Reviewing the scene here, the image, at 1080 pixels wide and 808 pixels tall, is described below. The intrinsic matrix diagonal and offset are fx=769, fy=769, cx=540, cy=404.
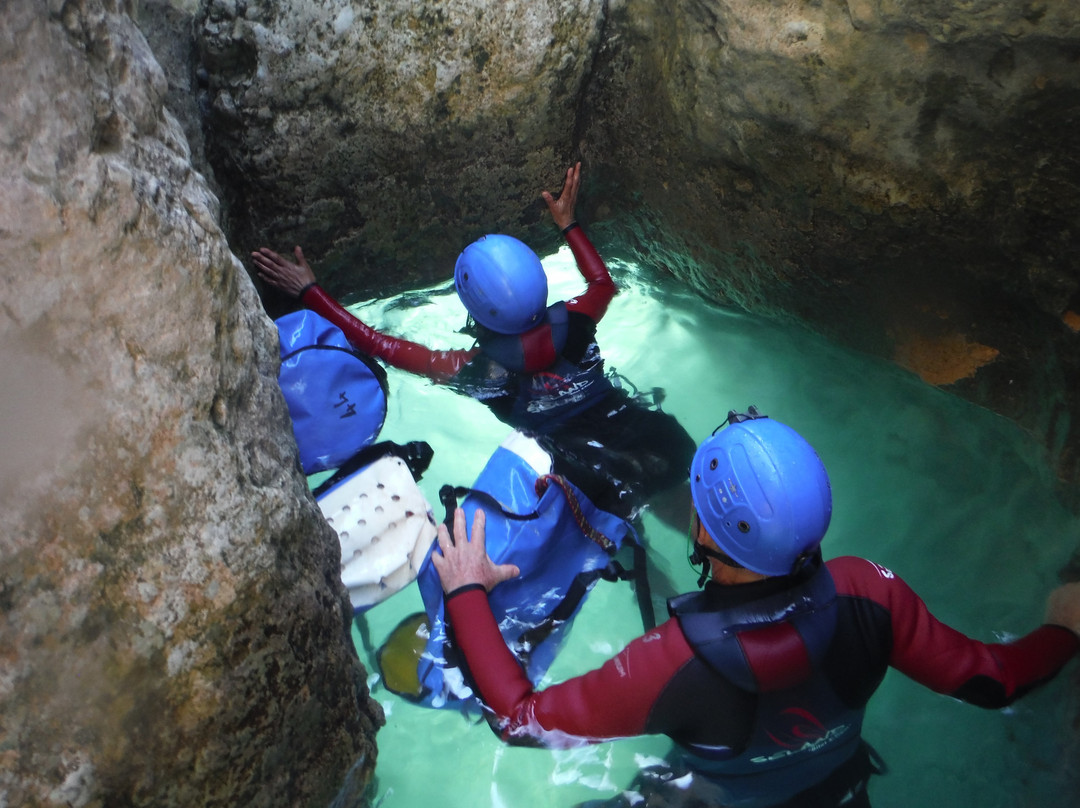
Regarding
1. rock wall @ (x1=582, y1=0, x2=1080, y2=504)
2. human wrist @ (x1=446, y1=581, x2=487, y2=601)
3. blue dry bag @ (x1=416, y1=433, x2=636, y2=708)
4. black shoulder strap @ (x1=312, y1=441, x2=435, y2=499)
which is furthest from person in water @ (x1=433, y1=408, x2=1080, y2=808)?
rock wall @ (x1=582, y1=0, x2=1080, y2=504)

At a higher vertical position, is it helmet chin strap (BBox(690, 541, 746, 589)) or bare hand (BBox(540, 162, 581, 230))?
bare hand (BBox(540, 162, 581, 230))

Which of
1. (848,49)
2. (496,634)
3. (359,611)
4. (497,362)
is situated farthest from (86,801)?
(848,49)

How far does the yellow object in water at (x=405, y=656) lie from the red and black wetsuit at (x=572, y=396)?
881mm

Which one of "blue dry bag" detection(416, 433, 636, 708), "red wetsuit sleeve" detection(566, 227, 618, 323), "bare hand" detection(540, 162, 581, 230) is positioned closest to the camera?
"blue dry bag" detection(416, 433, 636, 708)

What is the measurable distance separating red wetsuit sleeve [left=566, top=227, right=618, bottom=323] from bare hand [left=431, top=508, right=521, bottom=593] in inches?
58.7

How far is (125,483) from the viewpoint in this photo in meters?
1.63

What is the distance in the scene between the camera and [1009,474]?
3.13m

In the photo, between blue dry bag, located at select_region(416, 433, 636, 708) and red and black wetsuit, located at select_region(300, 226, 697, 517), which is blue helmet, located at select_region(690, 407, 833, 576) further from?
red and black wetsuit, located at select_region(300, 226, 697, 517)

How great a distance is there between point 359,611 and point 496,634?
0.73 meters

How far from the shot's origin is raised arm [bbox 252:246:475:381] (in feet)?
11.8

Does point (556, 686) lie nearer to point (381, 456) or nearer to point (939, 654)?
point (939, 654)

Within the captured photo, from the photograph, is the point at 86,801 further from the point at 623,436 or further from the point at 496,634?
the point at 623,436

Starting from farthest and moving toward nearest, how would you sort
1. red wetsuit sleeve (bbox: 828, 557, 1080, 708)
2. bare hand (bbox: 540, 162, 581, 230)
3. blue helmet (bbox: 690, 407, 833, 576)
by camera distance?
bare hand (bbox: 540, 162, 581, 230) < red wetsuit sleeve (bbox: 828, 557, 1080, 708) < blue helmet (bbox: 690, 407, 833, 576)

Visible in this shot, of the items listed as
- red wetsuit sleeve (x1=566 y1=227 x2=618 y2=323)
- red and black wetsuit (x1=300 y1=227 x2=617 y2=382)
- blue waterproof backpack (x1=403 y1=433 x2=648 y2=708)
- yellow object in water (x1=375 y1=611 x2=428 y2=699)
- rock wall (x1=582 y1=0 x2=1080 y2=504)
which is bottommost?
yellow object in water (x1=375 y1=611 x2=428 y2=699)
